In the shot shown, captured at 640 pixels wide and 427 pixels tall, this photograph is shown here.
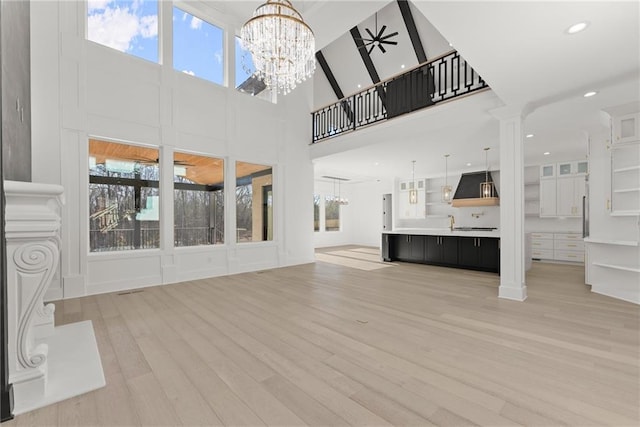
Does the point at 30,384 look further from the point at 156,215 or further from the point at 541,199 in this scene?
the point at 541,199

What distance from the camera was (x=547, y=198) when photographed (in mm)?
7895

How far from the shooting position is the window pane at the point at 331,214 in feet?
40.9

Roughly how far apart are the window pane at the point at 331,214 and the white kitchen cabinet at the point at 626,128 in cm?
897

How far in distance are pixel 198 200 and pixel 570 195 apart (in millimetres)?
9324

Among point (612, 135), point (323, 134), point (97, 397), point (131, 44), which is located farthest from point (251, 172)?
point (612, 135)

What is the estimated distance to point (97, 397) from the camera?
6.13 feet

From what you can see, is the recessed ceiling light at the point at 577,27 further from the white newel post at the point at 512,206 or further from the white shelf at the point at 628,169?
the white shelf at the point at 628,169

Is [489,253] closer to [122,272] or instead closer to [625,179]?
[625,179]

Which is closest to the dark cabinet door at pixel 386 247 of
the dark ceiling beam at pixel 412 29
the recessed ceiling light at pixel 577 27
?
the dark ceiling beam at pixel 412 29

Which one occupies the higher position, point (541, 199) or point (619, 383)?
point (541, 199)

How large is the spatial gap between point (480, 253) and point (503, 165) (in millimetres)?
2758

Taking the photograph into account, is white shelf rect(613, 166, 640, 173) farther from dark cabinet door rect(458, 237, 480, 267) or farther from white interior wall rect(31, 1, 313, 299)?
white interior wall rect(31, 1, 313, 299)

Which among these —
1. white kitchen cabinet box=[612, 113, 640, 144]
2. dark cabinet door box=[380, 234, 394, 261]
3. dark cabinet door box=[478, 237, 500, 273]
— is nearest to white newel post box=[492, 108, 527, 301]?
white kitchen cabinet box=[612, 113, 640, 144]

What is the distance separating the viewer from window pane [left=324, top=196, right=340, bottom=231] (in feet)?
40.9
